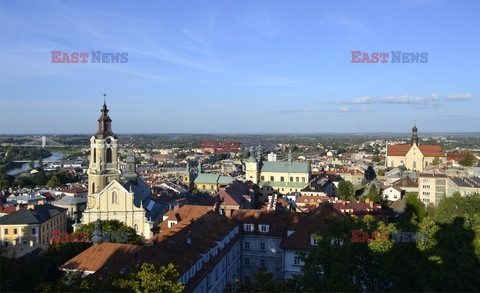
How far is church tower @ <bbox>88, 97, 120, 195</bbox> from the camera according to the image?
144 feet

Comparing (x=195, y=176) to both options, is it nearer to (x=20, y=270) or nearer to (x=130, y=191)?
(x=130, y=191)

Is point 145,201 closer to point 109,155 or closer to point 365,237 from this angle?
point 109,155

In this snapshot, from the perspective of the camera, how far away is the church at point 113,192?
39219mm

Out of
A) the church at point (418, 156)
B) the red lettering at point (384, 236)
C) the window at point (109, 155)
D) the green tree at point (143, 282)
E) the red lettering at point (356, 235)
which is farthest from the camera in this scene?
the church at point (418, 156)

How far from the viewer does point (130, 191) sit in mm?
39500

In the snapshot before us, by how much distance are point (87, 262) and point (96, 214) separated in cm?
1765

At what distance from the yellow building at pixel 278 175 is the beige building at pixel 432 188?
19884mm

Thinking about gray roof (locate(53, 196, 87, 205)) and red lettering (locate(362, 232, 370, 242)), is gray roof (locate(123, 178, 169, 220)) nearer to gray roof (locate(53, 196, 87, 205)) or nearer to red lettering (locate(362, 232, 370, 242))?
gray roof (locate(53, 196, 87, 205))

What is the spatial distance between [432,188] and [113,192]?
47658mm

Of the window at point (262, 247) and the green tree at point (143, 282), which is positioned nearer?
the green tree at point (143, 282)

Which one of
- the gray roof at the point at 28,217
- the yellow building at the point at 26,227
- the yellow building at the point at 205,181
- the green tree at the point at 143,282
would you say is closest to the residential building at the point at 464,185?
the yellow building at the point at 205,181

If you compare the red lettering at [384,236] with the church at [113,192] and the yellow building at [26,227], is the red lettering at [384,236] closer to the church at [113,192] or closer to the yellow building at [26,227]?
the church at [113,192]

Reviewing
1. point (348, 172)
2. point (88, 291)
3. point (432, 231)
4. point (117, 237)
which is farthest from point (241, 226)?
point (348, 172)

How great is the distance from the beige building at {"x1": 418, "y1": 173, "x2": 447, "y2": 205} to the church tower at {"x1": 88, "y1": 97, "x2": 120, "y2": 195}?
45.9 meters
